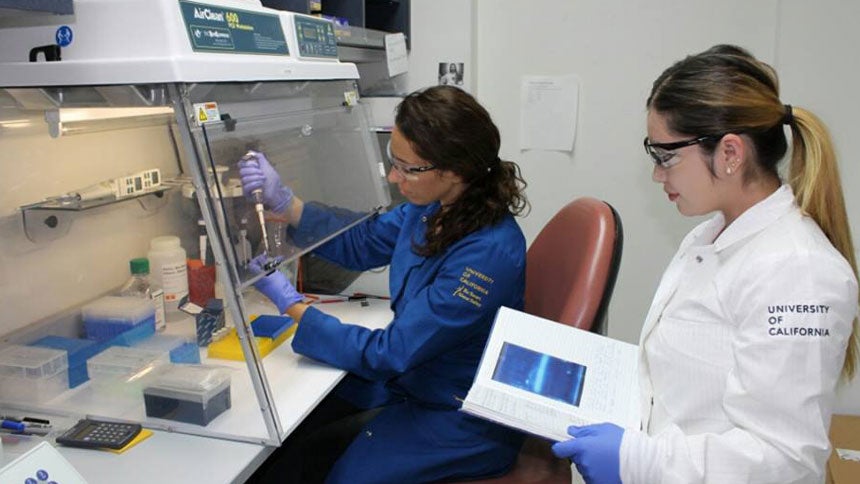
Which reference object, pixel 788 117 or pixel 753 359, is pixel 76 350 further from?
pixel 788 117

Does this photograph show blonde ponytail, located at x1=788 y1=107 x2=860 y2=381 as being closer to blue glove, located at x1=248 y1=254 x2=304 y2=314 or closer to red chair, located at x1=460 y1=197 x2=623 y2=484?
red chair, located at x1=460 y1=197 x2=623 y2=484

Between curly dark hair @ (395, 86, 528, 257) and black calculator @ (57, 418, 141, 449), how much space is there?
70 centimetres

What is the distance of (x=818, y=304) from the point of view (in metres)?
0.89

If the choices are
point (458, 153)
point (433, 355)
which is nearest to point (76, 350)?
point (433, 355)

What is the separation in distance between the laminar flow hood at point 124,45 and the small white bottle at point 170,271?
49 centimetres

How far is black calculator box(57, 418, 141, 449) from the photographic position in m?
1.13

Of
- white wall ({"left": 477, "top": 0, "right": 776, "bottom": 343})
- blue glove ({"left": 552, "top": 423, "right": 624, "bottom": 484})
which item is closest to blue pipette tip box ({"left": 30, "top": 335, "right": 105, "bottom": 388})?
blue glove ({"left": 552, "top": 423, "right": 624, "bottom": 484})

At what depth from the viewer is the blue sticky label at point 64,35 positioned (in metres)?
1.09

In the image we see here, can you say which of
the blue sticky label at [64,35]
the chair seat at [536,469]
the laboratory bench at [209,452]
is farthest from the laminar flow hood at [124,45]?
the chair seat at [536,469]

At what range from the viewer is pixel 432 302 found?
1364 mm

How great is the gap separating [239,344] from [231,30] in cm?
64

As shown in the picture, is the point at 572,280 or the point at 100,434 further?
the point at 572,280

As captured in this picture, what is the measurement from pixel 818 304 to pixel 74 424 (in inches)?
49.5

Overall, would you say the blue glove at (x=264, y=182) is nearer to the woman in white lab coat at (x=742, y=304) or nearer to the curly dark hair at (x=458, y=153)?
the curly dark hair at (x=458, y=153)
